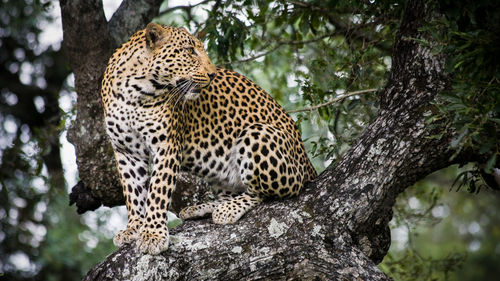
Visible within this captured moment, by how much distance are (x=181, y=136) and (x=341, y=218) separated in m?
1.85

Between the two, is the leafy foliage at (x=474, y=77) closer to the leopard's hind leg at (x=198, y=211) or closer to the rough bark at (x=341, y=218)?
the rough bark at (x=341, y=218)

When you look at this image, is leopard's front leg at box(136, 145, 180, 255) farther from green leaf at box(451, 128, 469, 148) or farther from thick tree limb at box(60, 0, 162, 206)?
green leaf at box(451, 128, 469, 148)

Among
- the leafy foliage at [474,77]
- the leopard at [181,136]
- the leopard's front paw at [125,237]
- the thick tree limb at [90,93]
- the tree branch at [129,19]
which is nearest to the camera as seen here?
the leafy foliage at [474,77]

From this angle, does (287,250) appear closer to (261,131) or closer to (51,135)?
(261,131)

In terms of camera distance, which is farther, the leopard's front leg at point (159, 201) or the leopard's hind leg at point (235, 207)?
the leopard's hind leg at point (235, 207)

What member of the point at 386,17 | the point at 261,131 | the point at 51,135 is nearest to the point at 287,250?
the point at 261,131

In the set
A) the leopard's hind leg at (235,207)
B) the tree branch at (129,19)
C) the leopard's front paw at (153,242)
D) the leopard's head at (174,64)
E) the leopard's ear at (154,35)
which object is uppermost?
the tree branch at (129,19)

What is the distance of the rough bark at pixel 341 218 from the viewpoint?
5.83 metres

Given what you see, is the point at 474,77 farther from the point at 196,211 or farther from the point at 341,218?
the point at 196,211

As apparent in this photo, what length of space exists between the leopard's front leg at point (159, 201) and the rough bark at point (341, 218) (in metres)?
0.12

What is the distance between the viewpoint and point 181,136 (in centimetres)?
671

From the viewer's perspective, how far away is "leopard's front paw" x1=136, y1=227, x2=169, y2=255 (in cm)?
576

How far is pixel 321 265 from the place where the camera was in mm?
5898

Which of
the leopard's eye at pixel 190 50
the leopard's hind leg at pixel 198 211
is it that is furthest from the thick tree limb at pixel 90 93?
the leopard's eye at pixel 190 50
